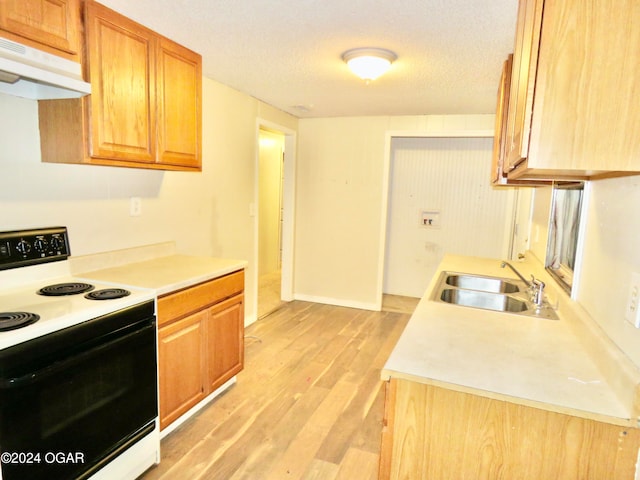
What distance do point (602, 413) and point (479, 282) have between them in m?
1.59

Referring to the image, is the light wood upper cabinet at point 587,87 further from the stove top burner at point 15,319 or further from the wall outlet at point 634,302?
the stove top burner at point 15,319

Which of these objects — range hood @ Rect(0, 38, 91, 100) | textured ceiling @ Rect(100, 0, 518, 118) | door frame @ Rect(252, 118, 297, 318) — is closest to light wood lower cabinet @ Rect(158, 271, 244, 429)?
range hood @ Rect(0, 38, 91, 100)

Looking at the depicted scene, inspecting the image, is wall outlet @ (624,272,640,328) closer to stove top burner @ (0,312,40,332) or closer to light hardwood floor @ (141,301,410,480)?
light hardwood floor @ (141,301,410,480)

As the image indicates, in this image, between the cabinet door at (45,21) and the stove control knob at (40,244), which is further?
the stove control knob at (40,244)

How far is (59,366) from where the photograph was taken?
1.44 m

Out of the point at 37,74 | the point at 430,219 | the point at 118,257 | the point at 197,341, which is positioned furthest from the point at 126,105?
the point at 430,219

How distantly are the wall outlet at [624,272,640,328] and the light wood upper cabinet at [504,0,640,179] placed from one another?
34cm

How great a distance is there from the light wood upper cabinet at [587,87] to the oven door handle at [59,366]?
5.51 feet

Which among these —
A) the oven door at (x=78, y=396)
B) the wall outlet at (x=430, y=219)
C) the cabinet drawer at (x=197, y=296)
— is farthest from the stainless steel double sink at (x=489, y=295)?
the wall outlet at (x=430, y=219)

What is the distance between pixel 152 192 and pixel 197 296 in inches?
34.6

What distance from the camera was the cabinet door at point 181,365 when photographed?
200 centimetres

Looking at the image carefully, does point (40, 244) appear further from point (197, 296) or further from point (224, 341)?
point (224, 341)

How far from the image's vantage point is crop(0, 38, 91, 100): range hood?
139cm

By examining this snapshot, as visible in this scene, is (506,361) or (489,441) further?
(506,361)
